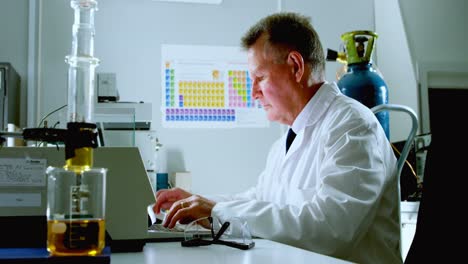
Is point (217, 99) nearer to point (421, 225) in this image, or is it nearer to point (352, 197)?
point (352, 197)

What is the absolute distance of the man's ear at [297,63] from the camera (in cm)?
178

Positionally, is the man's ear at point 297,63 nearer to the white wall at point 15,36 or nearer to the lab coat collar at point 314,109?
the lab coat collar at point 314,109

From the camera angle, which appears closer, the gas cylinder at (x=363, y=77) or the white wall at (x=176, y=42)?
the gas cylinder at (x=363, y=77)

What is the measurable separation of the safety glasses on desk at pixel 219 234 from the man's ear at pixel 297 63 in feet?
2.33

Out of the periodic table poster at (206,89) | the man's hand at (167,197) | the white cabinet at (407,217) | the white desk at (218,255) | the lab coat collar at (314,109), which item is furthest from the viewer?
the periodic table poster at (206,89)

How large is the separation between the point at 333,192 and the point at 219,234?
0.39 metres

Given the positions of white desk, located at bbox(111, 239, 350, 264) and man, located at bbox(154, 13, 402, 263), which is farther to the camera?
man, located at bbox(154, 13, 402, 263)

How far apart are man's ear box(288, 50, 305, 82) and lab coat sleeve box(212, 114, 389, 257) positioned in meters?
0.39

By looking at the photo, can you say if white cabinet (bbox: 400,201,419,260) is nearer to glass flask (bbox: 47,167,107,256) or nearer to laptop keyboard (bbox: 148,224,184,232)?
laptop keyboard (bbox: 148,224,184,232)

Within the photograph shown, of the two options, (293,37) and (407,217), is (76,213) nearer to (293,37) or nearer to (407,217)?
(293,37)

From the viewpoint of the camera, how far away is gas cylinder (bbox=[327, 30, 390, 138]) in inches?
93.0

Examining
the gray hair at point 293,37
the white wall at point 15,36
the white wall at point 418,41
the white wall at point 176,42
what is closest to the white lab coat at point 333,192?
the gray hair at point 293,37

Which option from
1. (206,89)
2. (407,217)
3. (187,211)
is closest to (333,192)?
(187,211)

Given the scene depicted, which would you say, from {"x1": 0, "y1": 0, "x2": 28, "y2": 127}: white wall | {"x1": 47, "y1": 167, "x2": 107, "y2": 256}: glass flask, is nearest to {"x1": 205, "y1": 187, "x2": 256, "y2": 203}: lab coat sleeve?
{"x1": 47, "y1": 167, "x2": 107, "y2": 256}: glass flask
